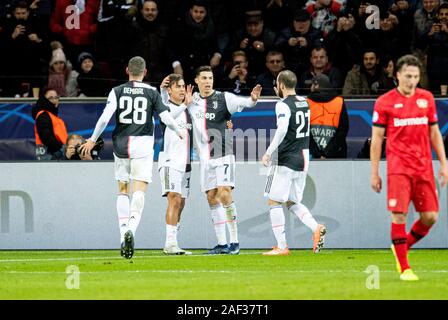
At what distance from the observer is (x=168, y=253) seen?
55.0ft

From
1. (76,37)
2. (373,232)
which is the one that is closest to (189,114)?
(373,232)

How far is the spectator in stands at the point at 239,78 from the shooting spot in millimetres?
19984

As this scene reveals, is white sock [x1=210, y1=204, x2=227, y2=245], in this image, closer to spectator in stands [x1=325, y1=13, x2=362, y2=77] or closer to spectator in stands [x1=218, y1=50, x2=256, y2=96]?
spectator in stands [x1=218, y1=50, x2=256, y2=96]

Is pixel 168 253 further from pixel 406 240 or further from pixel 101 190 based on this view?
pixel 406 240

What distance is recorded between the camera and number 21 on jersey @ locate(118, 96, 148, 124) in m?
15.6

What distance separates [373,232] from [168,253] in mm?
3276

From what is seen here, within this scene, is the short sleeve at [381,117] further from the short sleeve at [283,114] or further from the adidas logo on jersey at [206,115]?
the adidas logo on jersey at [206,115]

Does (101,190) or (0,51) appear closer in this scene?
(101,190)

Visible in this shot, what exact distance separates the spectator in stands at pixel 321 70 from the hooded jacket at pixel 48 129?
4.00 metres

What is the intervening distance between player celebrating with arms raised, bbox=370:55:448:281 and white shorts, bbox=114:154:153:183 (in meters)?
4.54

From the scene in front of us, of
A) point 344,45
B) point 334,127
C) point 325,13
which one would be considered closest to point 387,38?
point 344,45

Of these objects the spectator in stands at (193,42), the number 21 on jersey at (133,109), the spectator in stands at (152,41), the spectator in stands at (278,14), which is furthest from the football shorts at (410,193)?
the spectator in stands at (278,14)
